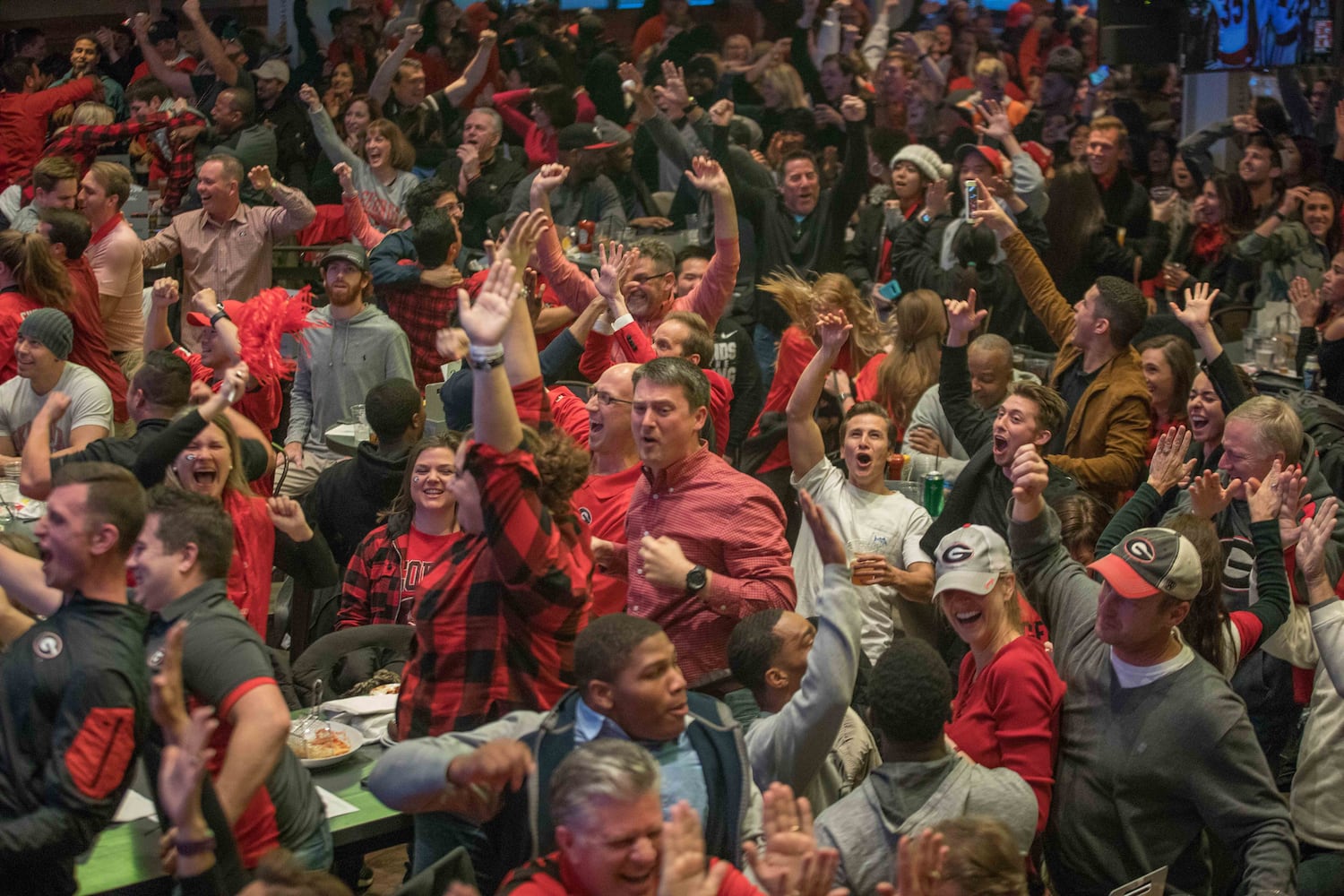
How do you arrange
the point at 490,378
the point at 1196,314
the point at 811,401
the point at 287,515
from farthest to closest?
1. the point at 1196,314
2. the point at 811,401
3. the point at 287,515
4. the point at 490,378

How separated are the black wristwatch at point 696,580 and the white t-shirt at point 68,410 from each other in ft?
9.57

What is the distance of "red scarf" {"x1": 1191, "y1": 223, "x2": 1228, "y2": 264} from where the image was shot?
28.6ft

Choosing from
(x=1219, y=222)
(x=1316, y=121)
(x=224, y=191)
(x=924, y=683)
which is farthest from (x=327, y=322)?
(x=1316, y=121)

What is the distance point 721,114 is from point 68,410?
4249 mm

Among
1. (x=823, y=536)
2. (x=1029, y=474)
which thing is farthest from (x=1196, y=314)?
(x=823, y=536)

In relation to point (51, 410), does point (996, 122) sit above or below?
above

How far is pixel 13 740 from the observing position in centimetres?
294

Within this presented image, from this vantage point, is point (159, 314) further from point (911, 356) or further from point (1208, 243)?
point (1208, 243)

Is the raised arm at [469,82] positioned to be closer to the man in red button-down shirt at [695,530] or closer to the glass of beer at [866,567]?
the glass of beer at [866,567]

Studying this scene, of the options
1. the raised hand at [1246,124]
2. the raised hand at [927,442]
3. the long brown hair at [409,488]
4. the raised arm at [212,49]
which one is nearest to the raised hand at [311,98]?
the raised arm at [212,49]

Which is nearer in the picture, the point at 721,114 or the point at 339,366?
the point at 339,366

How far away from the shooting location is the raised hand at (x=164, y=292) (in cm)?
605

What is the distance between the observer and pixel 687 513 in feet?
13.5

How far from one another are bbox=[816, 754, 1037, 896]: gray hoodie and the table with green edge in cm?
111
